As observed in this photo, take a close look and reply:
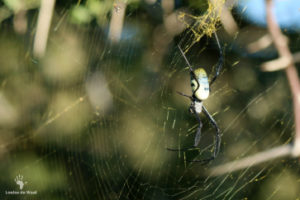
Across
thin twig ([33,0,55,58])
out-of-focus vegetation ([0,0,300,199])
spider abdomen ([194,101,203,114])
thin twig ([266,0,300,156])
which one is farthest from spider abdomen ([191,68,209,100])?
thin twig ([33,0,55,58])

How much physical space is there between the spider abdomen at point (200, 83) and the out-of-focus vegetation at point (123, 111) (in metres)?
0.39

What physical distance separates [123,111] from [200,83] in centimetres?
92

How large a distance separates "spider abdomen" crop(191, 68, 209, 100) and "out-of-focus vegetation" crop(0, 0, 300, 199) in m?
0.39

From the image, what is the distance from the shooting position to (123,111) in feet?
6.12

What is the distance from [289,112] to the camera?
189 cm

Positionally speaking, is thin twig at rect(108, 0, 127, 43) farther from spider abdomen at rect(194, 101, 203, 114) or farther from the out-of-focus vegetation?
spider abdomen at rect(194, 101, 203, 114)

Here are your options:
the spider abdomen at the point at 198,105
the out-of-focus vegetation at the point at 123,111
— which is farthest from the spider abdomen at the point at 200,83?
the out-of-focus vegetation at the point at 123,111

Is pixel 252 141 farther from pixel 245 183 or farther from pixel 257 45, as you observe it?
pixel 257 45

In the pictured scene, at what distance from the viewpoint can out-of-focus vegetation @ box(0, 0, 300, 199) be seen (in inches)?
61.9

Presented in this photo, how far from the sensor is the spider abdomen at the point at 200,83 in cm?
101

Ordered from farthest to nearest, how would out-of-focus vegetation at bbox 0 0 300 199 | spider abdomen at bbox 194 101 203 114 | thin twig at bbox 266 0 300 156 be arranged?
out-of-focus vegetation at bbox 0 0 300 199
spider abdomen at bbox 194 101 203 114
thin twig at bbox 266 0 300 156

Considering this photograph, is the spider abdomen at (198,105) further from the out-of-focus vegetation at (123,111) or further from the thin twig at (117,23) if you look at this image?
the thin twig at (117,23)

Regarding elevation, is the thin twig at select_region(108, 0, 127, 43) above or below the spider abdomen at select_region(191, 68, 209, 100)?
above

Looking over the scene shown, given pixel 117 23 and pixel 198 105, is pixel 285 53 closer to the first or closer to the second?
pixel 198 105
